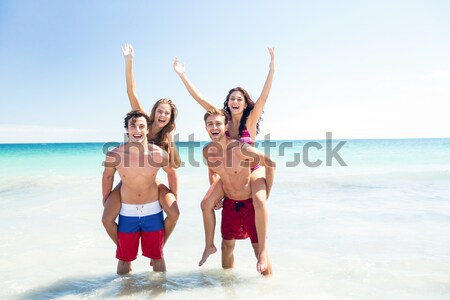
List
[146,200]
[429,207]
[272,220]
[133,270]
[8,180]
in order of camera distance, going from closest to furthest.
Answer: [146,200] < [133,270] < [272,220] < [429,207] < [8,180]

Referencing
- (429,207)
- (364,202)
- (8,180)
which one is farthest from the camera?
(8,180)

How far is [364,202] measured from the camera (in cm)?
895

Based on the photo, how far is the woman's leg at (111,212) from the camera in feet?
13.0

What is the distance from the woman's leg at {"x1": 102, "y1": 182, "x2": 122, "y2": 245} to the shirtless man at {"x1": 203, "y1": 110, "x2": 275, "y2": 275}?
1011mm

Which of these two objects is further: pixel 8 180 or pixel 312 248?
pixel 8 180

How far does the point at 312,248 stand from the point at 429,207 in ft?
13.6

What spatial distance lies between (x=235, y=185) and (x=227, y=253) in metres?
0.94

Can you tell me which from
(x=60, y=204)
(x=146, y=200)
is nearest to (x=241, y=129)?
(x=146, y=200)

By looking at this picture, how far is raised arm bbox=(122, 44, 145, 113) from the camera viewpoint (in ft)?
14.2

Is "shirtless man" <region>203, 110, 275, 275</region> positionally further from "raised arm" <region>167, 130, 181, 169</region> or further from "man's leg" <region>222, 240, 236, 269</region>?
"raised arm" <region>167, 130, 181, 169</region>

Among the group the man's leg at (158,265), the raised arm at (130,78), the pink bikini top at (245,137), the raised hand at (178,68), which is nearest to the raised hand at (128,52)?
the raised arm at (130,78)

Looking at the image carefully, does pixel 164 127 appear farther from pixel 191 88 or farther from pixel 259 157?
pixel 259 157

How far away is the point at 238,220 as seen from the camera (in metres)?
4.23

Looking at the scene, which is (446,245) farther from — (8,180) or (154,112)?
(8,180)
